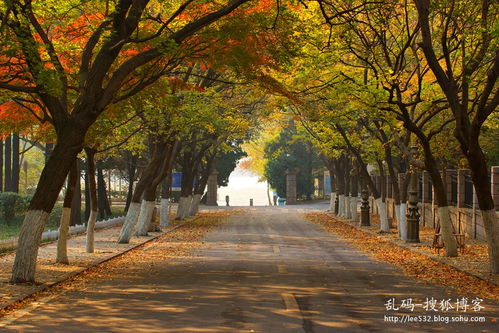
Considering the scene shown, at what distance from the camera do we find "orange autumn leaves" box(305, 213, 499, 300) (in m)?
14.4

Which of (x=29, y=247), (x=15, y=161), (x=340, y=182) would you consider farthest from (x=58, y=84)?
(x=340, y=182)

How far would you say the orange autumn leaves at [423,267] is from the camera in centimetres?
1443

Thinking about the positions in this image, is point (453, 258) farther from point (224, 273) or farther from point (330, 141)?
point (330, 141)

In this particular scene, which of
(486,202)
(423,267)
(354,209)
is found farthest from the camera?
(354,209)

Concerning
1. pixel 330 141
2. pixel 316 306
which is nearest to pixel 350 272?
pixel 316 306

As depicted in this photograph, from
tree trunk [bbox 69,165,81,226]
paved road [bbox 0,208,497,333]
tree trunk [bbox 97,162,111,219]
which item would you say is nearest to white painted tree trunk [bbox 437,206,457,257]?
paved road [bbox 0,208,497,333]

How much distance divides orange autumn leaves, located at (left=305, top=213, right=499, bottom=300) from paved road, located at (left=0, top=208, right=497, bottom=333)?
581mm

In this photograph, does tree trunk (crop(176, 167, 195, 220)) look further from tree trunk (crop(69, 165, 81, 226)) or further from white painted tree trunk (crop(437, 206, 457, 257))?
white painted tree trunk (crop(437, 206, 457, 257))

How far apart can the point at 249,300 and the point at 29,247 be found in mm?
4977

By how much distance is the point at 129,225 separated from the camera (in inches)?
1055

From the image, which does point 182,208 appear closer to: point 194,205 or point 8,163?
point 194,205

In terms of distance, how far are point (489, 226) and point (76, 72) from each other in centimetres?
1151

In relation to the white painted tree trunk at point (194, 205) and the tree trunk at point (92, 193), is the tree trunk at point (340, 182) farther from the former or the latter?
the tree trunk at point (92, 193)

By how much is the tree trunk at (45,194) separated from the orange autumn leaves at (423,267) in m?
7.97
